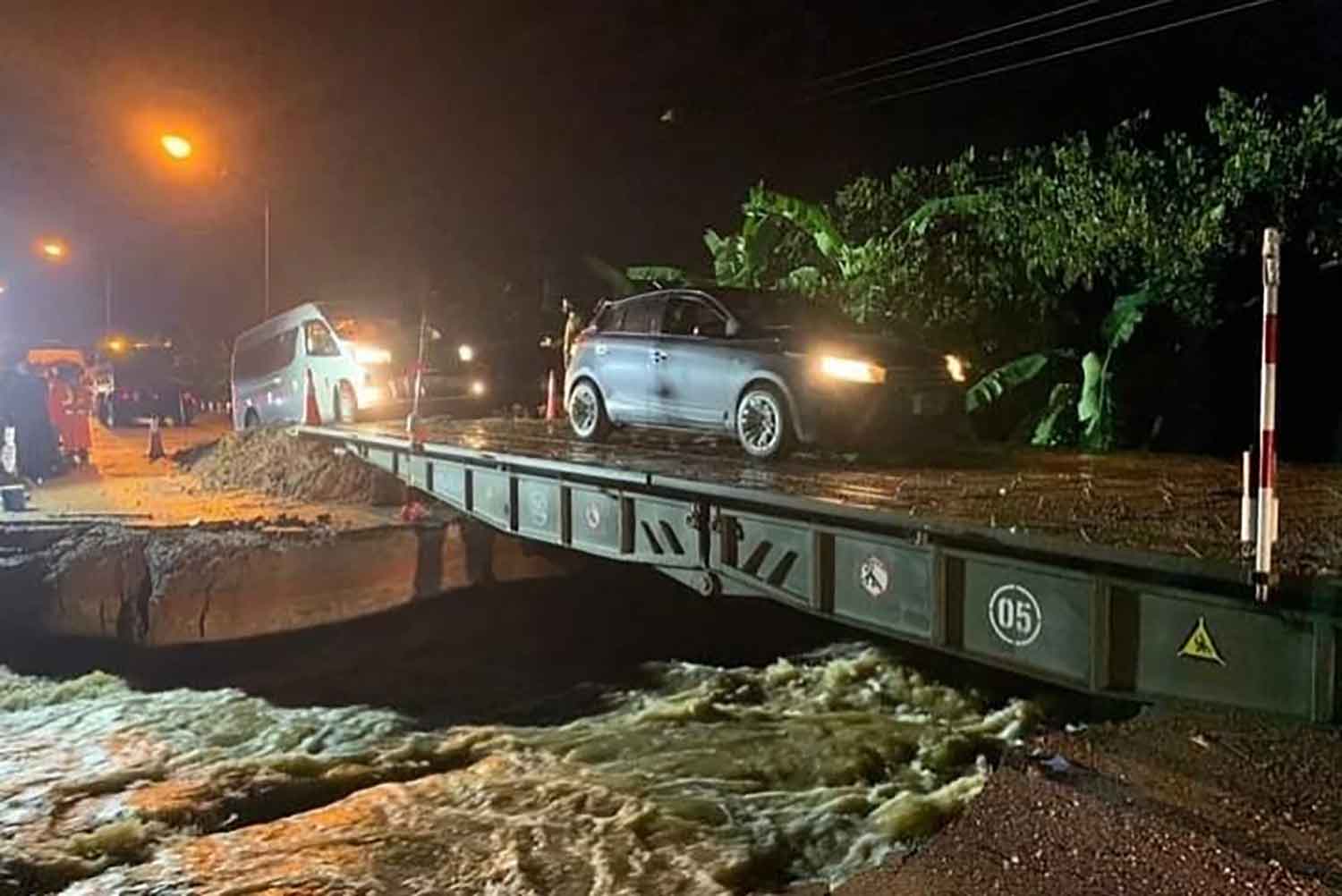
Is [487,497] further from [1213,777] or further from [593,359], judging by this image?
[1213,777]

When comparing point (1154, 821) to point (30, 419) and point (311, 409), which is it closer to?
point (311, 409)

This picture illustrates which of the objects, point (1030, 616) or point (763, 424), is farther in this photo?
point (763, 424)

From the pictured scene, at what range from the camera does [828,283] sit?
17281mm

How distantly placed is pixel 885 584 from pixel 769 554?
3.63 ft

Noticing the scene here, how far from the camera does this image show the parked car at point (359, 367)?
53.3 ft

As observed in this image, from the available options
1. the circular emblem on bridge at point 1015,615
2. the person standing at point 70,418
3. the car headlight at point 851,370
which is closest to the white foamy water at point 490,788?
the circular emblem on bridge at point 1015,615

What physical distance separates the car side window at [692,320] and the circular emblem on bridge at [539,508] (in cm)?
204

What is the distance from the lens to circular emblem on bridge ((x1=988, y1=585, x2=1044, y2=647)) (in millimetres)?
5809

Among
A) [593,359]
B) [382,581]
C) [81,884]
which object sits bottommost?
[81,884]

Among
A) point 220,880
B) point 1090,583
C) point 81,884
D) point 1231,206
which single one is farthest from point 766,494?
point 1231,206

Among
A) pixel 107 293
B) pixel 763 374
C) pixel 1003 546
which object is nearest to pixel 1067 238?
pixel 763 374

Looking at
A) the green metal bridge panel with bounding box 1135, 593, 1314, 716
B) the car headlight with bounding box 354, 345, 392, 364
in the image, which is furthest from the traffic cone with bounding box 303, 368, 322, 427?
the green metal bridge panel with bounding box 1135, 593, 1314, 716

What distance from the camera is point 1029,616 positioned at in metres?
5.84

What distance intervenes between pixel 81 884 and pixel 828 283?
43.4ft
